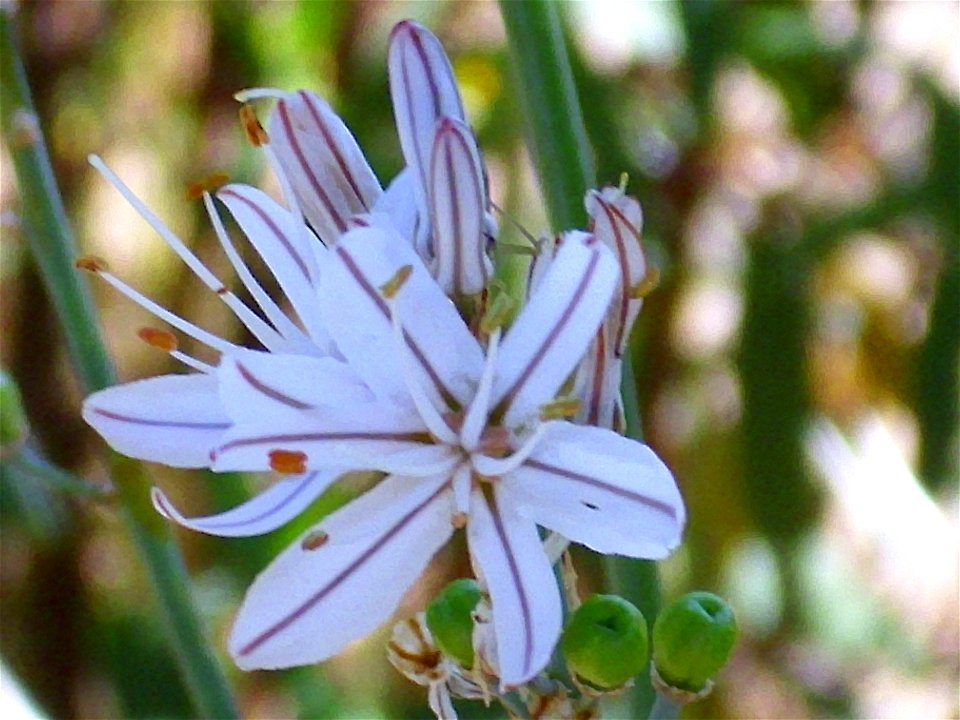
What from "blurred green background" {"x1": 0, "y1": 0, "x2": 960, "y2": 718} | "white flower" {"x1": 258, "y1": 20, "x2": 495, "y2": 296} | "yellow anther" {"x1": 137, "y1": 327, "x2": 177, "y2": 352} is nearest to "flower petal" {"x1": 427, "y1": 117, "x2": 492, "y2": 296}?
"white flower" {"x1": 258, "y1": 20, "x2": 495, "y2": 296}

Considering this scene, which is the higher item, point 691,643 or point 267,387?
point 267,387

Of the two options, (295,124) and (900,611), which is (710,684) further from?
(900,611)

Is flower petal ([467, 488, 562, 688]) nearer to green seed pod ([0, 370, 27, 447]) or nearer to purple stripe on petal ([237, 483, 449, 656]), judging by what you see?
purple stripe on petal ([237, 483, 449, 656])

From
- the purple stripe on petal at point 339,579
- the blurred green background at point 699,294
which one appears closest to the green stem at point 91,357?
the purple stripe on petal at point 339,579

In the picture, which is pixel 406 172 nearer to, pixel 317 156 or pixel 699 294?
pixel 317 156

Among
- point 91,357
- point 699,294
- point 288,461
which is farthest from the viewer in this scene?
point 699,294

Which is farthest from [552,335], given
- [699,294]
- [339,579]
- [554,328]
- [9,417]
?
[699,294]

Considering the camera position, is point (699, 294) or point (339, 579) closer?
point (339, 579)
